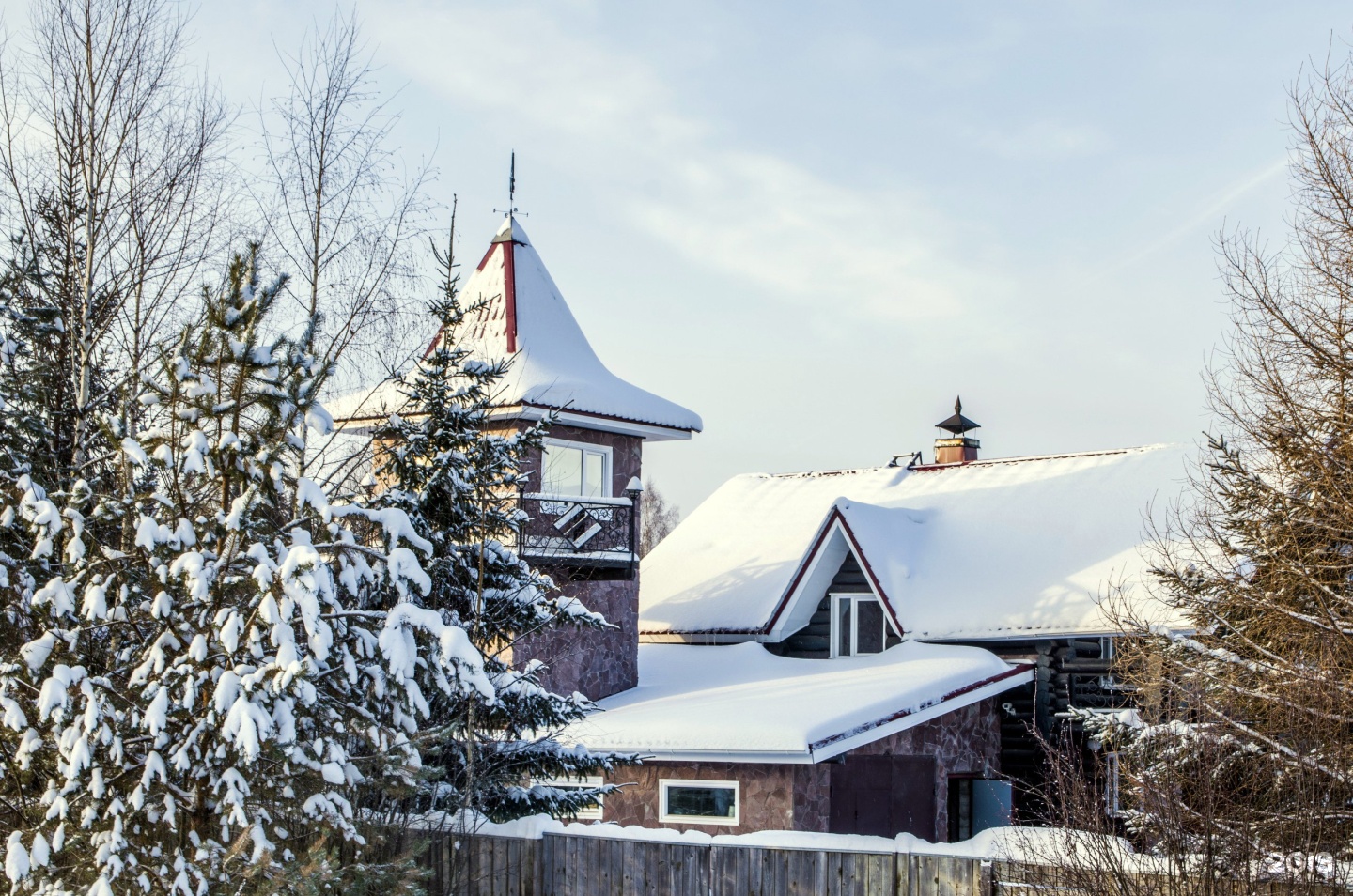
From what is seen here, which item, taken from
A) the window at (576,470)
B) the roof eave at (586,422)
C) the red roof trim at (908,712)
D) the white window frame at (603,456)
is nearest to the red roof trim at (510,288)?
the roof eave at (586,422)

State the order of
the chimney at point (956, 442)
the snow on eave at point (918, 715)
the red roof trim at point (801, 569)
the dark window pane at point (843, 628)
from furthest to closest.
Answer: the chimney at point (956, 442)
the dark window pane at point (843, 628)
the red roof trim at point (801, 569)
the snow on eave at point (918, 715)

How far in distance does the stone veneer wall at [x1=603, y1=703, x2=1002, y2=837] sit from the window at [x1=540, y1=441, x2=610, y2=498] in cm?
452

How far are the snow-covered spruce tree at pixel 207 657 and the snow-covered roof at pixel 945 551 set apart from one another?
1250 centimetres

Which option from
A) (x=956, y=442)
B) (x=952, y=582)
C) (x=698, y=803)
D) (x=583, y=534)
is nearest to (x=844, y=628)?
(x=952, y=582)

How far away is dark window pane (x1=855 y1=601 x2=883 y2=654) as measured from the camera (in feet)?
66.8

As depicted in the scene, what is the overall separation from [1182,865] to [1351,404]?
8290 millimetres

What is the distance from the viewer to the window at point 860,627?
2034 centimetres

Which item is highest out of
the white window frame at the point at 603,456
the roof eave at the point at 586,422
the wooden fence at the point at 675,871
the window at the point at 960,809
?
the roof eave at the point at 586,422

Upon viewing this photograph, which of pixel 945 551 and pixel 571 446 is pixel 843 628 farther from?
pixel 571 446

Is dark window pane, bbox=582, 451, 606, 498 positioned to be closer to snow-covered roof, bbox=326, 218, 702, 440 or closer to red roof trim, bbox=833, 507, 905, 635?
snow-covered roof, bbox=326, 218, 702, 440

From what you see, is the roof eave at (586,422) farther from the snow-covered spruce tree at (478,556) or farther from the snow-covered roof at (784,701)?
the snow-covered roof at (784,701)

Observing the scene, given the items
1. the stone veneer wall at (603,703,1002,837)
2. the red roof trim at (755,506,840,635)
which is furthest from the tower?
the stone veneer wall at (603,703,1002,837)

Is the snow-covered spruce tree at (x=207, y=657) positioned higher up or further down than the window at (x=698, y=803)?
higher up

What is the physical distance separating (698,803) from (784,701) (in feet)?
5.37
